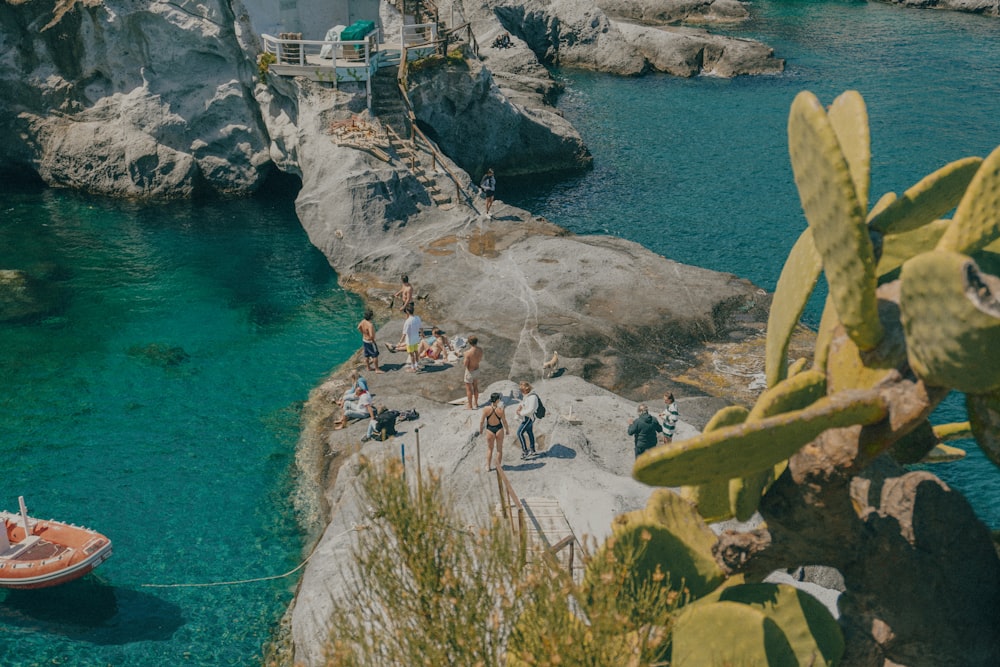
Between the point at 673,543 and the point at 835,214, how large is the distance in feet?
19.1

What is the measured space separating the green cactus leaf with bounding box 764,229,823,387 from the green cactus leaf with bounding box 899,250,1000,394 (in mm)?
1726

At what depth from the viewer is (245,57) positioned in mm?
42438

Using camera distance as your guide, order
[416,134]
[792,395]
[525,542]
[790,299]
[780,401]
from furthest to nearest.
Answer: [416,134]
[525,542]
[790,299]
[792,395]
[780,401]

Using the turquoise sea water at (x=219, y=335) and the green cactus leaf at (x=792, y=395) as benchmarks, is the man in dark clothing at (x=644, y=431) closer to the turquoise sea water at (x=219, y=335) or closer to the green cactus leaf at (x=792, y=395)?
the turquoise sea water at (x=219, y=335)

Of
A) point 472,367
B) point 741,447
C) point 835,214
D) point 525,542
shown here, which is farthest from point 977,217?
point 472,367

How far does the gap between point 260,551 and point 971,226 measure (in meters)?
18.0

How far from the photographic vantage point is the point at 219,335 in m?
32.0

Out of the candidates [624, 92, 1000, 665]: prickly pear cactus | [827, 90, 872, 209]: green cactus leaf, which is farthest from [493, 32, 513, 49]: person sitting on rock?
[827, 90, 872, 209]: green cactus leaf

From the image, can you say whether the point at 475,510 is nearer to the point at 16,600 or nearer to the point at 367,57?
the point at 16,600

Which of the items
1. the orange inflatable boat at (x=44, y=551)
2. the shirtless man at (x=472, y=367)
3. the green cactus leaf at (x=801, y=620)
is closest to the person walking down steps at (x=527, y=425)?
the shirtless man at (x=472, y=367)

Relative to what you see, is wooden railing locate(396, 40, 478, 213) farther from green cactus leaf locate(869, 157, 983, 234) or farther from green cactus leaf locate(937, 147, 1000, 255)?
green cactus leaf locate(937, 147, 1000, 255)

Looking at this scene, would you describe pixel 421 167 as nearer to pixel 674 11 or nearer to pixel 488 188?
pixel 488 188

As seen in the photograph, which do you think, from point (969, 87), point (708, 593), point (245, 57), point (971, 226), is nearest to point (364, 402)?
point (708, 593)

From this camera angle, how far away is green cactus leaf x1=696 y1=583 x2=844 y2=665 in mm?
12031
